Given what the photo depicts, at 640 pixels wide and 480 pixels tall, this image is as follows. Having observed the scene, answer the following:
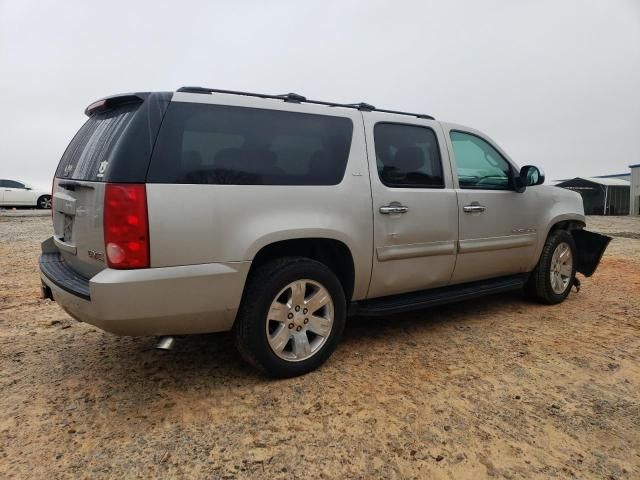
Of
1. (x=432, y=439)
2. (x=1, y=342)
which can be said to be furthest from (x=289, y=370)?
(x=1, y=342)

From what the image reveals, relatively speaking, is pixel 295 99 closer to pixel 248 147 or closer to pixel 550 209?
pixel 248 147

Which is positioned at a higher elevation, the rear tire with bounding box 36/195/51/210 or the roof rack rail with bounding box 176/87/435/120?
the roof rack rail with bounding box 176/87/435/120

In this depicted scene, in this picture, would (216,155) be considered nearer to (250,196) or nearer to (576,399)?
(250,196)

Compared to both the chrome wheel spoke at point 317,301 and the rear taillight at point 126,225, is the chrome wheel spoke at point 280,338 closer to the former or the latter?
the chrome wheel spoke at point 317,301

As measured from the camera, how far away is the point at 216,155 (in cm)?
293

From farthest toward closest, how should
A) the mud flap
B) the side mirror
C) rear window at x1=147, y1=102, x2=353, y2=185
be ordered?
1. the mud flap
2. the side mirror
3. rear window at x1=147, y1=102, x2=353, y2=185

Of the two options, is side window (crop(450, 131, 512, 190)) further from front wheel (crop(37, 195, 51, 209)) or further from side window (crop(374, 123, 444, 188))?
front wheel (crop(37, 195, 51, 209))

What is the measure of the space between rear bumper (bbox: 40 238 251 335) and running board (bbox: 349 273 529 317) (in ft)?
3.60

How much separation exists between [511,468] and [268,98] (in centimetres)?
259

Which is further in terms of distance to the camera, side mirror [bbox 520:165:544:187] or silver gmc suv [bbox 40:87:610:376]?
side mirror [bbox 520:165:544:187]

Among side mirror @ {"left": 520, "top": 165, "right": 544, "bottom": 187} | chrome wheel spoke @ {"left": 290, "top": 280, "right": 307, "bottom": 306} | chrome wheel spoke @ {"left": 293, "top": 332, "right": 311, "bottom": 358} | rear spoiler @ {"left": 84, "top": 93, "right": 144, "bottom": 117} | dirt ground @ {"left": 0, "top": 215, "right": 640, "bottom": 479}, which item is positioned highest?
rear spoiler @ {"left": 84, "top": 93, "right": 144, "bottom": 117}

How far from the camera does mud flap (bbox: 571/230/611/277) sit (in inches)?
217

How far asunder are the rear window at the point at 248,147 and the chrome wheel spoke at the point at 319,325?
92cm

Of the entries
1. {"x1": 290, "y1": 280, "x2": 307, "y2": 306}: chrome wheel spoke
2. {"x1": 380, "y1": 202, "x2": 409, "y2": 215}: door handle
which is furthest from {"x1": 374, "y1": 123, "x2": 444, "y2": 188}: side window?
{"x1": 290, "y1": 280, "x2": 307, "y2": 306}: chrome wheel spoke
